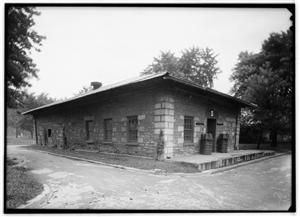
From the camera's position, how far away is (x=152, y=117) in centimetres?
938

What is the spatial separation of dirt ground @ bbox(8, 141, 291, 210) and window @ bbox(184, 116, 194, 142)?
121 inches

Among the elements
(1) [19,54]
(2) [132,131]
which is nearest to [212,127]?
(2) [132,131]

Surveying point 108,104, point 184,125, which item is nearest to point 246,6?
point 184,125

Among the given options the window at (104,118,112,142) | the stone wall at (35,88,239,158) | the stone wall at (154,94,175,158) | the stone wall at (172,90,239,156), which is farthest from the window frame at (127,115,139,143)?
the stone wall at (172,90,239,156)

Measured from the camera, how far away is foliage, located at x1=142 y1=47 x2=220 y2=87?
33.1 metres

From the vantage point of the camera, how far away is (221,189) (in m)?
5.57

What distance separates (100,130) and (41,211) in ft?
27.6

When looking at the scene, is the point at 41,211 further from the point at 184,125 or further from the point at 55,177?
the point at 184,125

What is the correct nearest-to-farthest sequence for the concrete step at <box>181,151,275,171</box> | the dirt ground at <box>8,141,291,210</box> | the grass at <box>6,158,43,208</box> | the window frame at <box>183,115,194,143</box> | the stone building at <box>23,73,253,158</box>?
the grass at <box>6,158,43,208</box> → the dirt ground at <box>8,141,291,210</box> → the concrete step at <box>181,151,275,171</box> → the stone building at <box>23,73,253,158</box> → the window frame at <box>183,115,194,143</box>

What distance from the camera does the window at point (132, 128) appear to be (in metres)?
10.4

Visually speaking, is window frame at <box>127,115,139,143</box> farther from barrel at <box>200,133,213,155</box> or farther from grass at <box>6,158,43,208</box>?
grass at <box>6,158,43,208</box>

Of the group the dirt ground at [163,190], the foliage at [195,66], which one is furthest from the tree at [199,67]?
the dirt ground at [163,190]

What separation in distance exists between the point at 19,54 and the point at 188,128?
24.0ft

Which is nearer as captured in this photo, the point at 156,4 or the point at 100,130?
the point at 156,4
